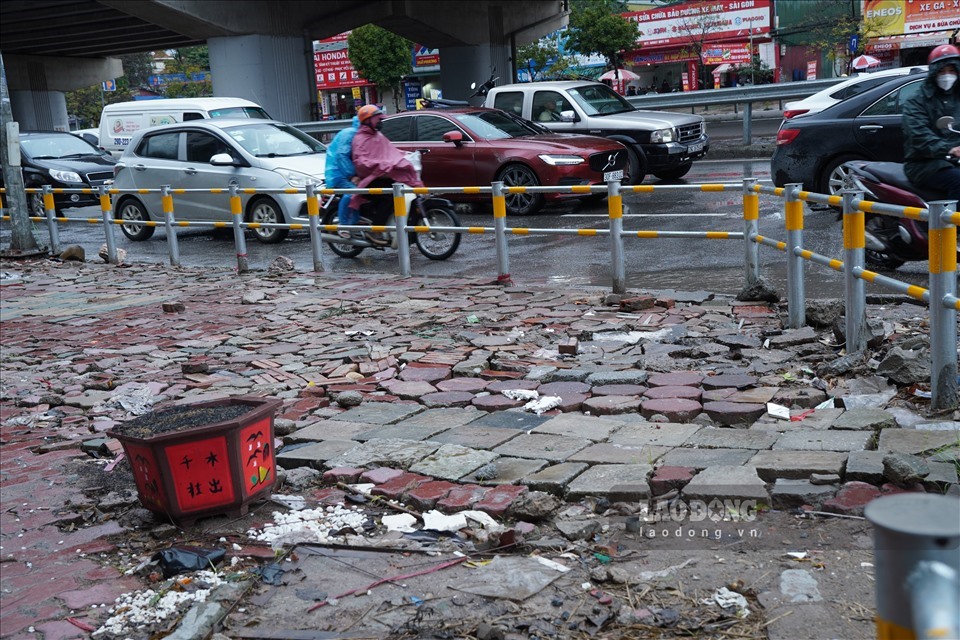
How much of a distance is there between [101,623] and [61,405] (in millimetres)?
3746

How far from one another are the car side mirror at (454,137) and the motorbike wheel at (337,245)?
10.2ft

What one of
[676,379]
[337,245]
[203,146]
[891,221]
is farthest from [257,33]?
[676,379]

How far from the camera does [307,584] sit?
4012 millimetres

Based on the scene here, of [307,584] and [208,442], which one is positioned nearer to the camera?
[307,584]

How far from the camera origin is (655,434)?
5488 mm

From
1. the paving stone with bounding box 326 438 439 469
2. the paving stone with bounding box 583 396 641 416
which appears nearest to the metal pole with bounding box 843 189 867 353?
the paving stone with bounding box 583 396 641 416

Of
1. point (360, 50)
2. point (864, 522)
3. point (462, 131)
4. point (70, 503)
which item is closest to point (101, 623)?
point (70, 503)

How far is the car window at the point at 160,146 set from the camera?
651 inches

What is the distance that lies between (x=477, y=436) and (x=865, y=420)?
2.00 metres

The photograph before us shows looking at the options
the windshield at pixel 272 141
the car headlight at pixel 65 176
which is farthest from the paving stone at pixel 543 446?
the car headlight at pixel 65 176

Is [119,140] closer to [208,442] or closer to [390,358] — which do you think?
[390,358]

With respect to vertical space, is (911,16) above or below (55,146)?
above

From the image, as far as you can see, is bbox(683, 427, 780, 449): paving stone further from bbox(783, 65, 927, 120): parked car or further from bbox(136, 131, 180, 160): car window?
bbox(136, 131, 180, 160): car window

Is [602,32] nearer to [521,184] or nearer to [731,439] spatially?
[521,184]
